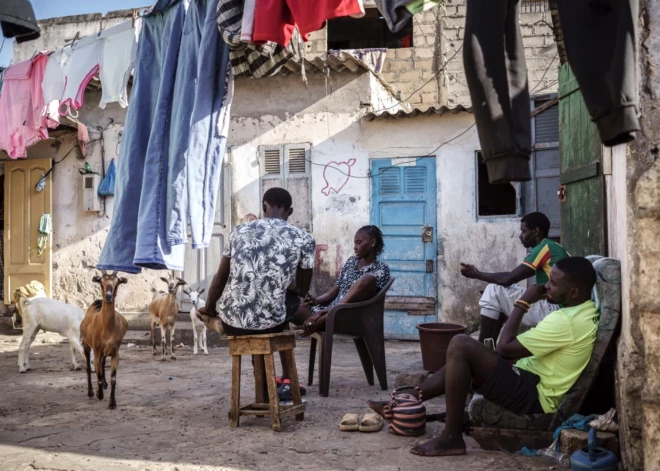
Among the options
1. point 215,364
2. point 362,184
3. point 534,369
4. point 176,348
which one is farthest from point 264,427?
point 362,184

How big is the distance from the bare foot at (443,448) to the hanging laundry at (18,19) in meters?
3.20

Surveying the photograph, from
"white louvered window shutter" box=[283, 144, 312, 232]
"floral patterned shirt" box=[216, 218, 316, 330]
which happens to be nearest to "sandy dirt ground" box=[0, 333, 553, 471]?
"floral patterned shirt" box=[216, 218, 316, 330]

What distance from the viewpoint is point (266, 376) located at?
464 cm

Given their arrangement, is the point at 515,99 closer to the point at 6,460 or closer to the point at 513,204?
the point at 6,460

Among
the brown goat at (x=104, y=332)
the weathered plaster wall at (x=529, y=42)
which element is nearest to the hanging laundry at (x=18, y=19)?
the brown goat at (x=104, y=332)

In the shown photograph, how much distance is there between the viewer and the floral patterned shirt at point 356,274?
19.6 feet

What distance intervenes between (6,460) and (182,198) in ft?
6.35

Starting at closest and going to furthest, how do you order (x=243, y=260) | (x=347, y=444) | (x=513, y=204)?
(x=347, y=444), (x=243, y=260), (x=513, y=204)

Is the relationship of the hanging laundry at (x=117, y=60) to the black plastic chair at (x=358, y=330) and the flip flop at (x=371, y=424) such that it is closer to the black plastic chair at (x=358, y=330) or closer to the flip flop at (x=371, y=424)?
the black plastic chair at (x=358, y=330)

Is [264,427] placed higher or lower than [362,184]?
lower

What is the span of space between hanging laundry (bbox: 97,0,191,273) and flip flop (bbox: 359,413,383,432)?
1636mm

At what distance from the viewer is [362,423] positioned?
4.51m

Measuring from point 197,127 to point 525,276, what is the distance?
305 cm

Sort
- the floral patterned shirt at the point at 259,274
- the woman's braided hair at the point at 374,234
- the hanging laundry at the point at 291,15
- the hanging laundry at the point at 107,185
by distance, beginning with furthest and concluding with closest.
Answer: the hanging laundry at the point at 107,185 → the woman's braided hair at the point at 374,234 → the floral patterned shirt at the point at 259,274 → the hanging laundry at the point at 291,15
